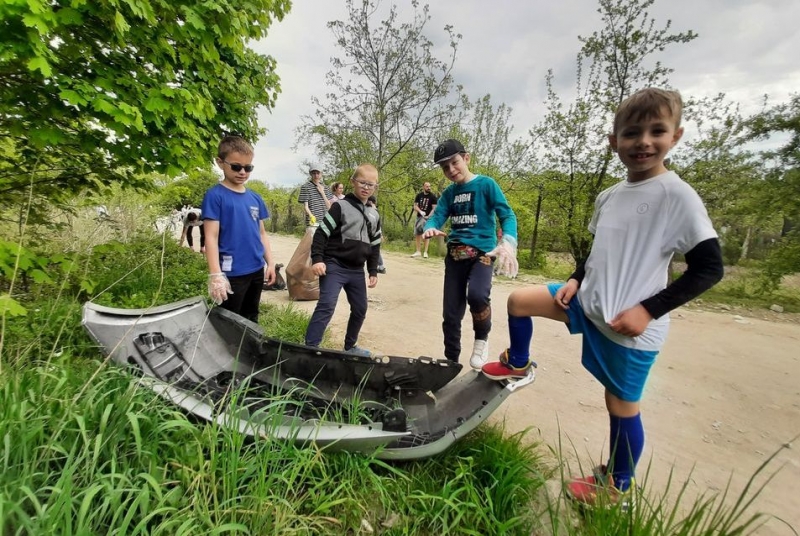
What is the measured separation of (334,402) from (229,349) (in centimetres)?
96

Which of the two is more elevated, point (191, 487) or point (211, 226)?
point (211, 226)

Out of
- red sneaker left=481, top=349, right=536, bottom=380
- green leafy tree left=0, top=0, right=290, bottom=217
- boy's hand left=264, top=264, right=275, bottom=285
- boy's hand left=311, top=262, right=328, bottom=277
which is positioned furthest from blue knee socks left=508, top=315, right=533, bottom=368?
green leafy tree left=0, top=0, right=290, bottom=217

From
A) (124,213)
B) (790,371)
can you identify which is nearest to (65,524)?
(790,371)

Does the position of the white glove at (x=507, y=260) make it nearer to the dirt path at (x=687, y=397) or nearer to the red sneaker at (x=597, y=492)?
the dirt path at (x=687, y=397)

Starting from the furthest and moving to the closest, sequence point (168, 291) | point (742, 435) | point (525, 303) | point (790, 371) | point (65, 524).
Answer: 1. point (168, 291)
2. point (790, 371)
3. point (742, 435)
4. point (525, 303)
5. point (65, 524)

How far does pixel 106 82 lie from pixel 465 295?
2959 millimetres

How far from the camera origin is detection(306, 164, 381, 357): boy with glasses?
281 centimetres

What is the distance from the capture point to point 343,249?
289 cm

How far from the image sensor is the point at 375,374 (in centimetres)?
213

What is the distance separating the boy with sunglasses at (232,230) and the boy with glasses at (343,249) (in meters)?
0.48

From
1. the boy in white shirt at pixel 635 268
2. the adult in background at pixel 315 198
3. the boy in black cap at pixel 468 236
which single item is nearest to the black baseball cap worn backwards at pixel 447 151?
the boy in black cap at pixel 468 236

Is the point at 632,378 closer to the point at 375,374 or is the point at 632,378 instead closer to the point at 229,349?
the point at 375,374

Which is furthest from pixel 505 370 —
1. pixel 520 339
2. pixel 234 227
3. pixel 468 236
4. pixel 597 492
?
pixel 234 227

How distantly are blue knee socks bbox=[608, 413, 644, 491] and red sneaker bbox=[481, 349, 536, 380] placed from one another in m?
0.45
